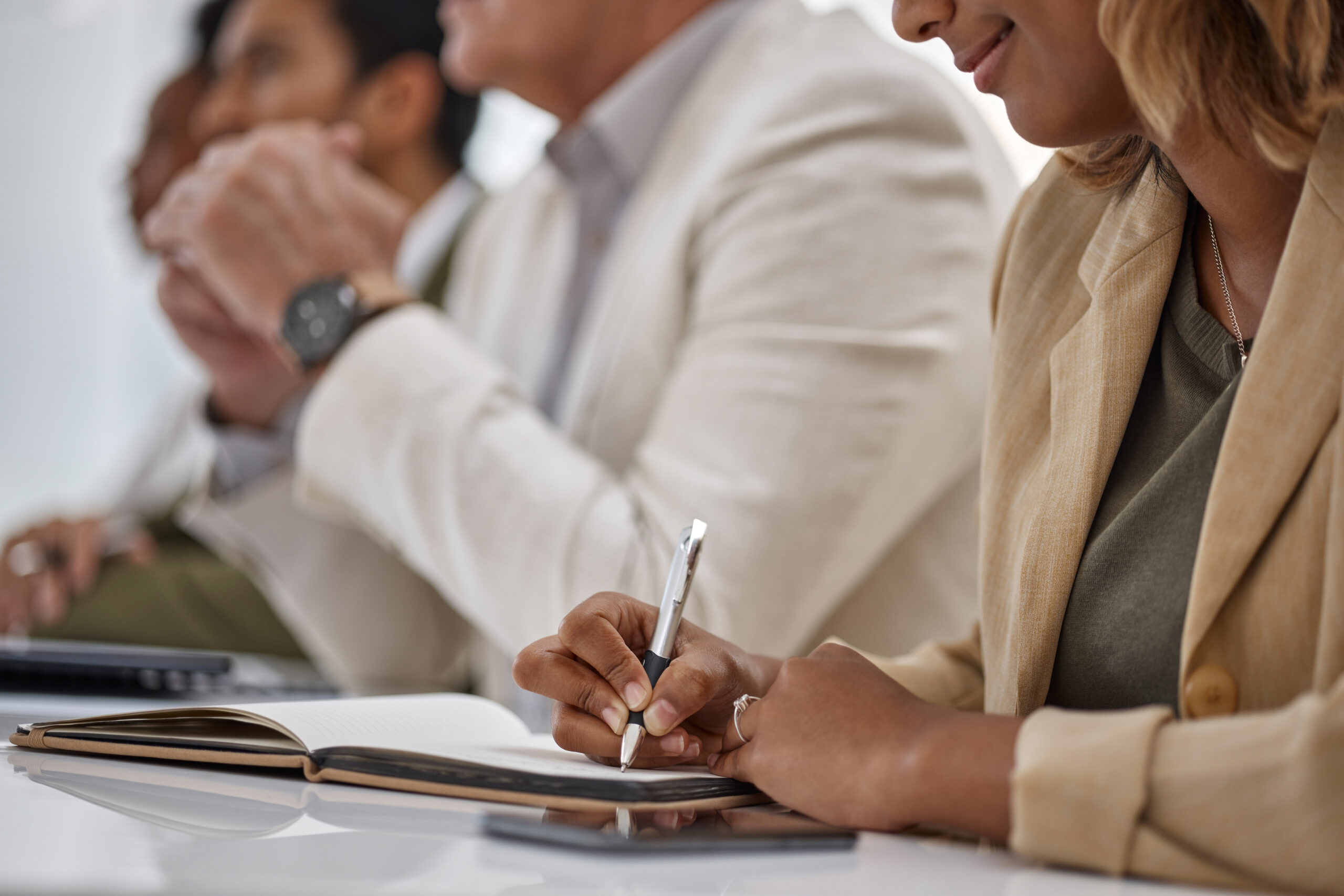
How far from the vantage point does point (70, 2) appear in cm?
330

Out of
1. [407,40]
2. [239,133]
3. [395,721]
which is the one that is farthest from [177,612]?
[395,721]

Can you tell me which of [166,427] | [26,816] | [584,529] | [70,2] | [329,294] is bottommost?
[166,427]

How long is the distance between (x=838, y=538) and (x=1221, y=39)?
25.5 inches

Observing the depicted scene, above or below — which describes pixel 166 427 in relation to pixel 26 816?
below

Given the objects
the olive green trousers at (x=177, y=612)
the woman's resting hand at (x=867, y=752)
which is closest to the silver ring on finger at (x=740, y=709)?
the woman's resting hand at (x=867, y=752)

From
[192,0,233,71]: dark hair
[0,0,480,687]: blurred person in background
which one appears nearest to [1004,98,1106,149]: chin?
[0,0,480,687]: blurred person in background

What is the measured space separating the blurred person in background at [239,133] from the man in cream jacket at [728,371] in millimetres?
734

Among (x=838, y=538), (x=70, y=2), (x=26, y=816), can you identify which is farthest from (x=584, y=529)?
(x=70, y=2)

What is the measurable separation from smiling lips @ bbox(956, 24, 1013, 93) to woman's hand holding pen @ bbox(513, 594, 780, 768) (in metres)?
0.34

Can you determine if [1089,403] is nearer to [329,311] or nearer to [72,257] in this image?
[329,311]

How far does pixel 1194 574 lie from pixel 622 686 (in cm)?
28

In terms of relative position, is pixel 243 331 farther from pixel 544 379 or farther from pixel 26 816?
pixel 26 816

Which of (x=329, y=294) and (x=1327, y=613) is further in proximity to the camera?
(x=329, y=294)

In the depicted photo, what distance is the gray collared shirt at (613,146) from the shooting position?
1.45 meters
